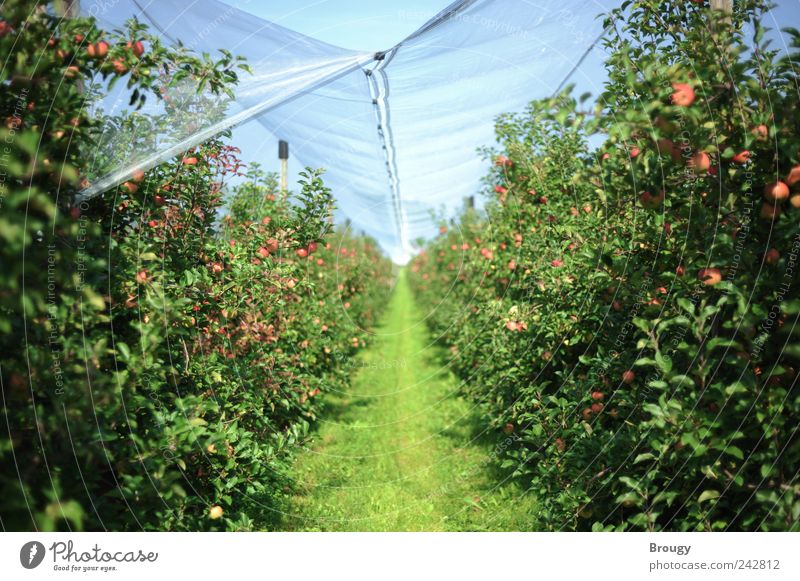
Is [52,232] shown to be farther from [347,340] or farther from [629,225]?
[347,340]

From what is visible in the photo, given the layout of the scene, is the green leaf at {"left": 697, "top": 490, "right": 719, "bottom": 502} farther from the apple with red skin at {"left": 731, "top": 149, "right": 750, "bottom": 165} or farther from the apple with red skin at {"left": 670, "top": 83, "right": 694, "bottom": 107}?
the apple with red skin at {"left": 670, "top": 83, "right": 694, "bottom": 107}

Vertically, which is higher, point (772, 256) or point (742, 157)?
point (742, 157)

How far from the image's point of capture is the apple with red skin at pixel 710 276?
2.06m

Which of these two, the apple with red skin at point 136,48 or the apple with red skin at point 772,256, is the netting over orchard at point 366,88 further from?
the apple with red skin at point 772,256

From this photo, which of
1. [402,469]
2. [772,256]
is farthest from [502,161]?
[772,256]

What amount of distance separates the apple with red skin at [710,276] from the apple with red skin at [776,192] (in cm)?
29

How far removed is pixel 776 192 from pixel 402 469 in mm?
3373

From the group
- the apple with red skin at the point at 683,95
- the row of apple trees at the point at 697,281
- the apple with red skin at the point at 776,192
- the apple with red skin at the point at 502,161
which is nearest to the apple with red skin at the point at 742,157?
the row of apple trees at the point at 697,281

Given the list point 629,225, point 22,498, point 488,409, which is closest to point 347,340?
point 488,409

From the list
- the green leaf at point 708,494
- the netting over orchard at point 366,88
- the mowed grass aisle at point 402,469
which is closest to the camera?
the green leaf at point 708,494

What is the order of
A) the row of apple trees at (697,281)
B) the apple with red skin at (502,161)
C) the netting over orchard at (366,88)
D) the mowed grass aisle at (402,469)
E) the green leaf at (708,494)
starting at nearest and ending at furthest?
the row of apple trees at (697,281)
the green leaf at (708,494)
the netting over orchard at (366,88)
the mowed grass aisle at (402,469)
the apple with red skin at (502,161)

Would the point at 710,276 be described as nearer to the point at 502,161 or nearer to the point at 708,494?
the point at 708,494

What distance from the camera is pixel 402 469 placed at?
458cm
